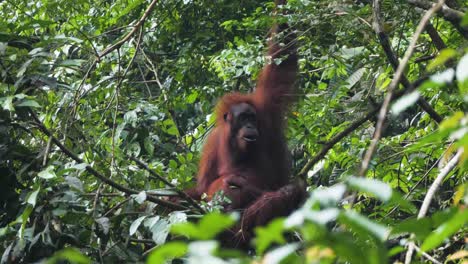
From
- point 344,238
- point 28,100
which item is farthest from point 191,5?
point 344,238

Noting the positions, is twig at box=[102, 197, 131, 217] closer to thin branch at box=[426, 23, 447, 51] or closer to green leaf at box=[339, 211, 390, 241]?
thin branch at box=[426, 23, 447, 51]

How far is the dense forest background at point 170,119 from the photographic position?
11.1 ft

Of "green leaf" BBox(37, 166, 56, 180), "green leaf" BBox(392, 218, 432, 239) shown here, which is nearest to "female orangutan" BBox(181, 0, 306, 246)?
"green leaf" BBox(37, 166, 56, 180)

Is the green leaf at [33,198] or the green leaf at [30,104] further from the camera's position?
the green leaf at [30,104]

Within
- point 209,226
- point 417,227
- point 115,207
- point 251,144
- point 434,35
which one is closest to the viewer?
point 209,226

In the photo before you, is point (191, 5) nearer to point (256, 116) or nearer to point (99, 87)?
point (256, 116)

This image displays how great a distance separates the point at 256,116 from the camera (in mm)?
5664

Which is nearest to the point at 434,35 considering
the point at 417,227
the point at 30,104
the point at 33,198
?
the point at 30,104

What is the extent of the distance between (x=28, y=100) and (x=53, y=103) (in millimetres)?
828

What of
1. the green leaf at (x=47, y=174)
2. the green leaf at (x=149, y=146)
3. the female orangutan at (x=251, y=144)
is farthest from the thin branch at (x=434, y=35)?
the green leaf at (x=47, y=174)

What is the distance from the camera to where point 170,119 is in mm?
A: 4961

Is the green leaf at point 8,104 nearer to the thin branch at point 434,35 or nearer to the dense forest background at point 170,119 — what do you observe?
the dense forest background at point 170,119

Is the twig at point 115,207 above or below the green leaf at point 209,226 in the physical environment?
above

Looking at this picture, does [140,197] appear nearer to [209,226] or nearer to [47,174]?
[47,174]
